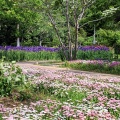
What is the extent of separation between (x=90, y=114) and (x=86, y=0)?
17.8 m

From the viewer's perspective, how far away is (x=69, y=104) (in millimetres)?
5621

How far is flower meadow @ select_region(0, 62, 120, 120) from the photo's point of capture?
474cm

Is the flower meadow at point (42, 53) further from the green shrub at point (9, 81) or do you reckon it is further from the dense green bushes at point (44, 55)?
the green shrub at point (9, 81)

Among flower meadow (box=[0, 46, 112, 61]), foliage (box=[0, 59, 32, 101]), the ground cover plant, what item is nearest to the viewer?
foliage (box=[0, 59, 32, 101])

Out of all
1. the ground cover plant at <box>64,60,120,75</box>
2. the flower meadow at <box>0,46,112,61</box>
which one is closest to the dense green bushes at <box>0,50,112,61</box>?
the flower meadow at <box>0,46,112,61</box>

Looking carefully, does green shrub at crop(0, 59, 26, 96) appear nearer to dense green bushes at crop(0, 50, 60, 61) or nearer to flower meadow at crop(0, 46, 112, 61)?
dense green bushes at crop(0, 50, 60, 61)

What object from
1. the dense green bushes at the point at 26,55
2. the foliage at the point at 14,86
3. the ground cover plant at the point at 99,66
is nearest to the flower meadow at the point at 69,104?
the foliage at the point at 14,86

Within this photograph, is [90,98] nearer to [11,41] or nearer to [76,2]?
[76,2]

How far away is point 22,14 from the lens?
98.0 ft

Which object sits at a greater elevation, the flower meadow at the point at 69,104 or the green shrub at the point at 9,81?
the green shrub at the point at 9,81

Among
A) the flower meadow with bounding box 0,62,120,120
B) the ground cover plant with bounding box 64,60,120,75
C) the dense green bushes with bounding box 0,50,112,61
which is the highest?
the dense green bushes with bounding box 0,50,112,61

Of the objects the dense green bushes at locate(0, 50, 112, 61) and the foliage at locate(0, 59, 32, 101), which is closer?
the foliage at locate(0, 59, 32, 101)

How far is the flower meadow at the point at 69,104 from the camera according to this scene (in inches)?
187

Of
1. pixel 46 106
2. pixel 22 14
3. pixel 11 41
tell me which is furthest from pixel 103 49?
pixel 46 106
